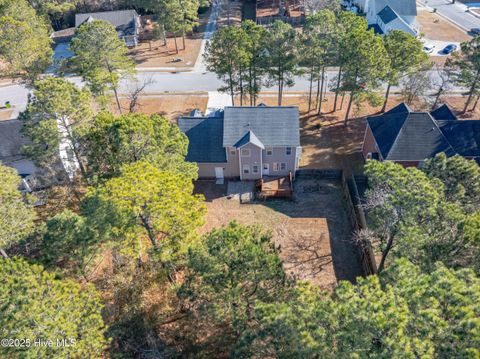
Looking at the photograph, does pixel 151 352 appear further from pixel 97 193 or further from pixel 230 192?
pixel 230 192

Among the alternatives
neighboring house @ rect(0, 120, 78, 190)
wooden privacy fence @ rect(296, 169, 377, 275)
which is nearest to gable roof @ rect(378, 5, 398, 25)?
wooden privacy fence @ rect(296, 169, 377, 275)

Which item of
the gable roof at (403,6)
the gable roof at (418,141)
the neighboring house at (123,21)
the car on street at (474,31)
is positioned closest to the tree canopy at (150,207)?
the gable roof at (418,141)

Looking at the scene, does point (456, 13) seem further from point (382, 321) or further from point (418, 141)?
Answer: point (382, 321)

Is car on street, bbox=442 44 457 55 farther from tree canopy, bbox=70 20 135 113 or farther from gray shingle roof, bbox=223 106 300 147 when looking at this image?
tree canopy, bbox=70 20 135 113

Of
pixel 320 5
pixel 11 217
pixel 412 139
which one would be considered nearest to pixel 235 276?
pixel 11 217

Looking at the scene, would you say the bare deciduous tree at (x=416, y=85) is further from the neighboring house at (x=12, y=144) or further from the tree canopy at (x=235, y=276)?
the neighboring house at (x=12, y=144)
